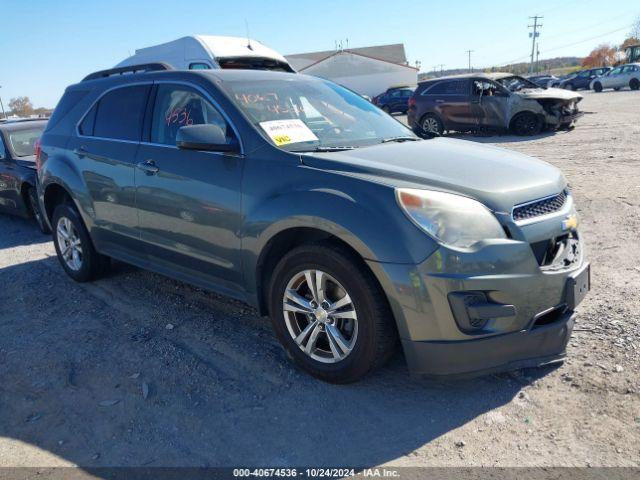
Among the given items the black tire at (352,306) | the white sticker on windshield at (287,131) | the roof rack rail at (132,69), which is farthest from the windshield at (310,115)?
the roof rack rail at (132,69)

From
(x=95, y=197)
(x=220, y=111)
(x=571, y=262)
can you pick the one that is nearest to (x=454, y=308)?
(x=571, y=262)

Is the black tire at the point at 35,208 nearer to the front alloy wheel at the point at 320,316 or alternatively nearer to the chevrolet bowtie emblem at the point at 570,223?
the front alloy wheel at the point at 320,316

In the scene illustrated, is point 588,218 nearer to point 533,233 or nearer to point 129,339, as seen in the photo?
point 533,233

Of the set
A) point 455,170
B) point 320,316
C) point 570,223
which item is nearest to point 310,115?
point 455,170

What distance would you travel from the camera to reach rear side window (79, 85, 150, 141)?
4445 mm

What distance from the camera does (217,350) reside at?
3.79 m

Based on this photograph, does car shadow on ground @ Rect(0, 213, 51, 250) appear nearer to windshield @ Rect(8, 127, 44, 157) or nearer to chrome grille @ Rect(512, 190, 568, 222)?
windshield @ Rect(8, 127, 44, 157)

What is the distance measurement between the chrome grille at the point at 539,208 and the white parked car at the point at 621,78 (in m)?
39.7

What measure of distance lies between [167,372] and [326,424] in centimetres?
121

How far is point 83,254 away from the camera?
17.1ft

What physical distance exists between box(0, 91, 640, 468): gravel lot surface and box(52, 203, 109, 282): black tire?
574 millimetres

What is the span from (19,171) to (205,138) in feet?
18.5

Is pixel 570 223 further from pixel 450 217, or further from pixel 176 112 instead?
pixel 176 112

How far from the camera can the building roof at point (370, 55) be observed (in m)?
59.5
